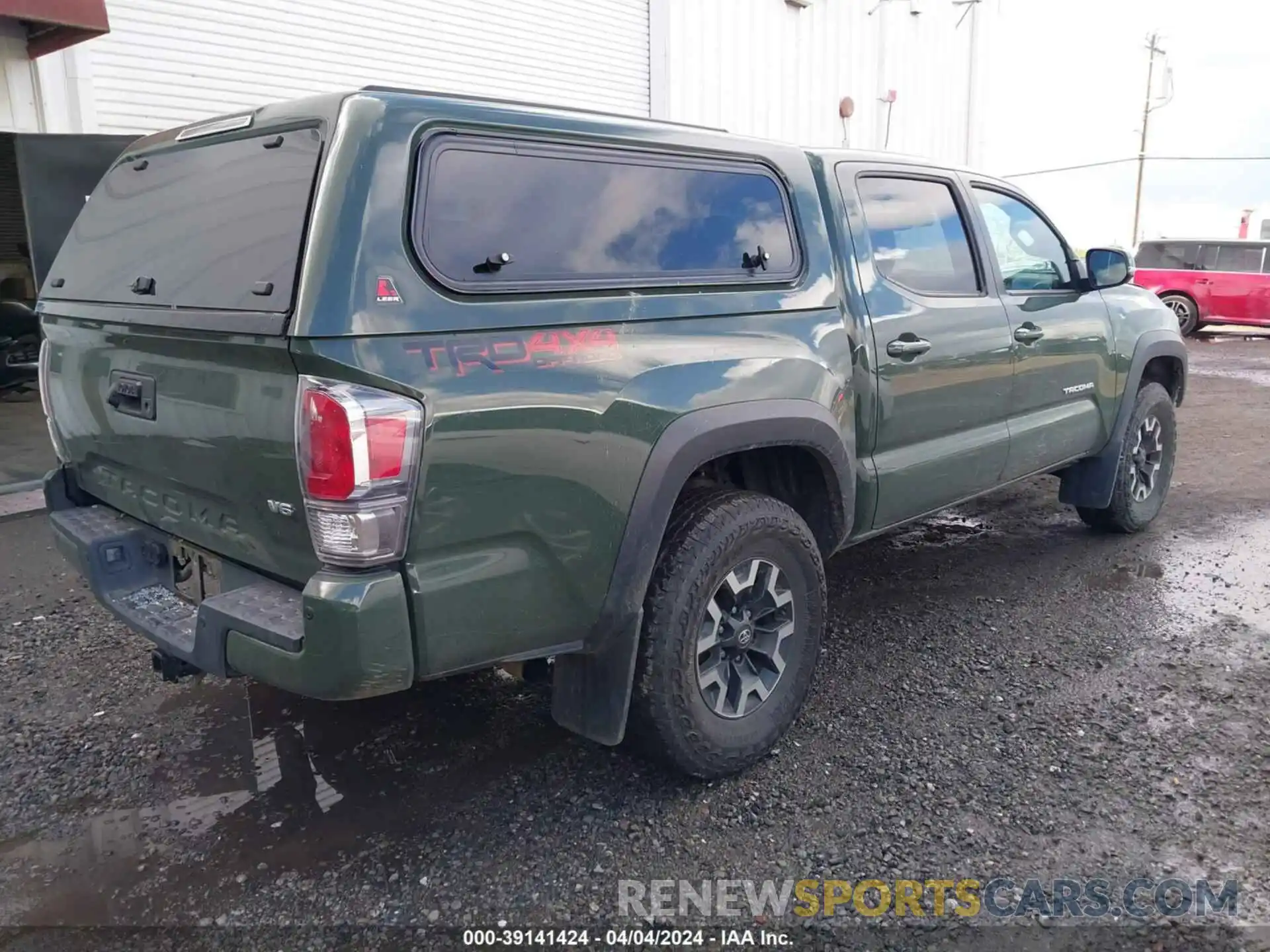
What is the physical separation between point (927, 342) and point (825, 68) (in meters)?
11.6

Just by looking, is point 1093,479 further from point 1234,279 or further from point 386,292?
point 1234,279

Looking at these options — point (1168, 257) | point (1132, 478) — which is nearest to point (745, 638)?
point (1132, 478)

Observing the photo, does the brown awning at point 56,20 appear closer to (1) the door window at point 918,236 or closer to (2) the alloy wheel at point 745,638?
(1) the door window at point 918,236

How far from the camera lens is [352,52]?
29.1ft

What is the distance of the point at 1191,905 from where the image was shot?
2494 millimetres

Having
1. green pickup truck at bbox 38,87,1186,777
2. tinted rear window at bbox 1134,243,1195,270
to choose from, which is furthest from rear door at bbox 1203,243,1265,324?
green pickup truck at bbox 38,87,1186,777

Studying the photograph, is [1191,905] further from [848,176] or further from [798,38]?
[798,38]

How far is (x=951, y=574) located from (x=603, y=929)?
312 cm

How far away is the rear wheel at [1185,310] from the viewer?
17.2 meters

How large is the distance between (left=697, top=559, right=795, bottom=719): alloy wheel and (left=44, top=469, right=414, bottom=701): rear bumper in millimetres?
1022

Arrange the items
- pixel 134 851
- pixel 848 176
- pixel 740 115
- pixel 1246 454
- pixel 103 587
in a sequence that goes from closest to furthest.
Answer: pixel 134 851, pixel 103 587, pixel 848 176, pixel 1246 454, pixel 740 115

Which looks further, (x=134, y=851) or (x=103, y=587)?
(x=103, y=587)

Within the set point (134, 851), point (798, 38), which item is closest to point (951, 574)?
point (134, 851)

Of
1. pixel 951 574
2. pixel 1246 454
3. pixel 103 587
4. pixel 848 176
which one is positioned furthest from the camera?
pixel 1246 454
